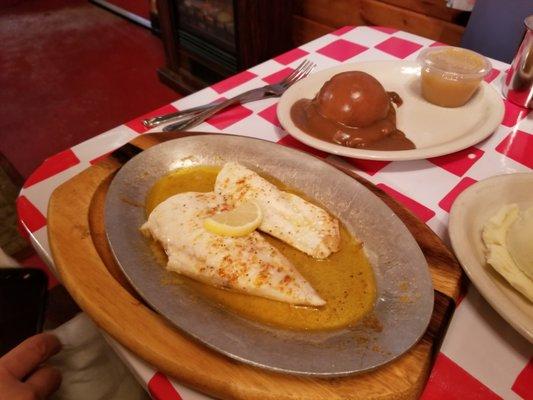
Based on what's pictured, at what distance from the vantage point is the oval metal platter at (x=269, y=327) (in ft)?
2.31

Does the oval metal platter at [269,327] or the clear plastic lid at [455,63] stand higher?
the clear plastic lid at [455,63]

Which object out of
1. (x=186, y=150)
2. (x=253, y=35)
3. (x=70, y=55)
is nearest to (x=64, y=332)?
(x=186, y=150)

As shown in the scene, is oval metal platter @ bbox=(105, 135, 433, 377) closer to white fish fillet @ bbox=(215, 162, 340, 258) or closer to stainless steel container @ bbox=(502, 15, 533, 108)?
white fish fillet @ bbox=(215, 162, 340, 258)

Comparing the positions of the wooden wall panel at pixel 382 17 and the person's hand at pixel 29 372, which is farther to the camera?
the wooden wall panel at pixel 382 17

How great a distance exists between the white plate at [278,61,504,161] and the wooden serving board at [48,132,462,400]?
332mm

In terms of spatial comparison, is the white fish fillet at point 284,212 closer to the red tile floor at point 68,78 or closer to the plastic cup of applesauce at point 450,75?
the plastic cup of applesauce at point 450,75

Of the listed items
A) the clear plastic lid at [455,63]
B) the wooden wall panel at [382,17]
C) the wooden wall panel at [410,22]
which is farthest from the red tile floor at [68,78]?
the clear plastic lid at [455,63]

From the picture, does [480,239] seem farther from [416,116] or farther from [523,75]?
[523,75]

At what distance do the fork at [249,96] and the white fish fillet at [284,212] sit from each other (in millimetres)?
352

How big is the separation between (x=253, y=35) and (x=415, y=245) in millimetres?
2748

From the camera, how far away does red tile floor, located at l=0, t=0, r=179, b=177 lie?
352 cm

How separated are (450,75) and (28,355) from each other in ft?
5.21

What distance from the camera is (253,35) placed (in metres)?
3.19

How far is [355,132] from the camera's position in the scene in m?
1.32
